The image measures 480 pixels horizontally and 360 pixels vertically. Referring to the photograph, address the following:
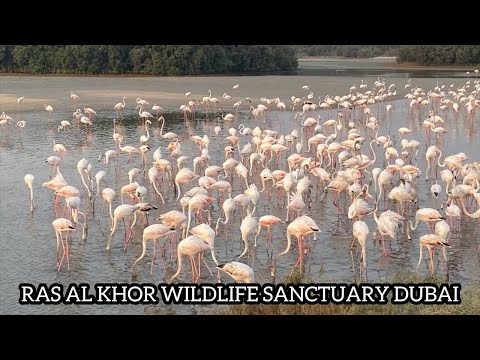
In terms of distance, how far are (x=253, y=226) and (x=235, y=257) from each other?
65 cm

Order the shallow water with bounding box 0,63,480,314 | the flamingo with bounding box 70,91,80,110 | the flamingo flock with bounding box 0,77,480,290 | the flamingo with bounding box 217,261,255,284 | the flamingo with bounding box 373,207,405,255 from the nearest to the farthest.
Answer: the flamingo with bounding box 217,261,255,284
the shallow water with bounding box 0,63,480,314
the flamingo flock with bounding box 0,77,480,290
the flamingo with bounding box 373,207,405,255
the flamingo with bounding box 70,91,80,110

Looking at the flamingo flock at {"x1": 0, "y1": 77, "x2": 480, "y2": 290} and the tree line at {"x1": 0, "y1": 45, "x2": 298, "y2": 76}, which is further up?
the tree line at {"x1": 0, "y1": 45, "x2": 298, "y2": 76}

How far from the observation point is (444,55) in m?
57.3

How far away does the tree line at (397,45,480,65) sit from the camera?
181 ft

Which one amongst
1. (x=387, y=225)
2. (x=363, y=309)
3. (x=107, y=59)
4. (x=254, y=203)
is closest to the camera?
(x=363, y=309)

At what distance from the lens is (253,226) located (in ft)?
30.5

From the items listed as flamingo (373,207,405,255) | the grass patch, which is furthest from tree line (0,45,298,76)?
the grass patch

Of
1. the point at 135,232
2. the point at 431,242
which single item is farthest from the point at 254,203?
the point at 431,242

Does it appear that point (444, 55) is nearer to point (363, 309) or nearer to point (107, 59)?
point (107, 59)

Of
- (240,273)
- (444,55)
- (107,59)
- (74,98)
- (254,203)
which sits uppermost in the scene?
(444,55)

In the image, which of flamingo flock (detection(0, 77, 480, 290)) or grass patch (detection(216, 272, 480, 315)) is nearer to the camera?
grass patch (detection(216, 272, 480, 315))

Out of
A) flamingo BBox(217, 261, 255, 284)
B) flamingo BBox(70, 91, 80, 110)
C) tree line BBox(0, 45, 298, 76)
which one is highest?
tree line BBox(0, 45, 298, 76)

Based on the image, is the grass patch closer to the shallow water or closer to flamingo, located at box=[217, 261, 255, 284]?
flamingo, located at box=[217, 261, 255, 284]

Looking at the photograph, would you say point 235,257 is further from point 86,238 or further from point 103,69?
point 103,69
